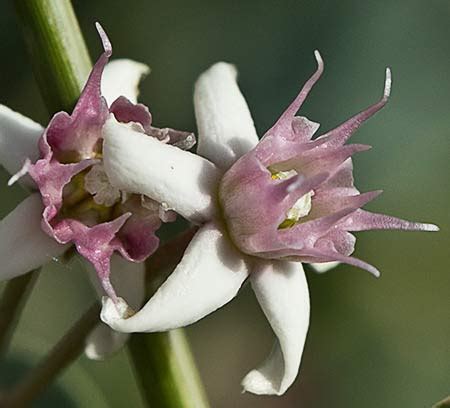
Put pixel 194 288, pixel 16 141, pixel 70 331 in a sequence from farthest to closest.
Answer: pixel 70 331 < pixel 16 141 < pixel 194 288

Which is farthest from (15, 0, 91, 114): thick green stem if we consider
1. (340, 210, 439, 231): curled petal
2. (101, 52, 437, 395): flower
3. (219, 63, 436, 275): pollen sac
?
(340, 210, 439, 231): curled petal

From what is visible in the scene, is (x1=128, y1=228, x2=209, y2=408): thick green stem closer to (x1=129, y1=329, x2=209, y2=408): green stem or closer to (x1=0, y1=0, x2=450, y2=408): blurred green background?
(x1=129, y1=329, x2=209, y2=408): green stem

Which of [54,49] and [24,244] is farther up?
[54,49]

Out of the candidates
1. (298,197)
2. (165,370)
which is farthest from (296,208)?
(165,370)

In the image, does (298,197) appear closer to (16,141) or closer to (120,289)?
(120,289)

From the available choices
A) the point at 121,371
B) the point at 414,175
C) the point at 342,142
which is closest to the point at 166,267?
the point at 342,142

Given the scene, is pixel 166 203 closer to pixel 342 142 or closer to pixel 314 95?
pixel 342 142

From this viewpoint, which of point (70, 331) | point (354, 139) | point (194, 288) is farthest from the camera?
point (354, 139)
